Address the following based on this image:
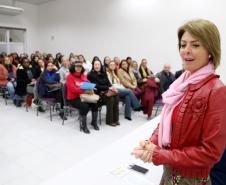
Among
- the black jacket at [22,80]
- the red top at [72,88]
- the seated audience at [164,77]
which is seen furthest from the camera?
the black jacket at [22,80]

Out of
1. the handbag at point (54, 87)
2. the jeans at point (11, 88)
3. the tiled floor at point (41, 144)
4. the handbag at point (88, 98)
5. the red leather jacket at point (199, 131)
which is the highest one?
the red leather jacket at point (199, 131)

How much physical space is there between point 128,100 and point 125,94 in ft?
0.47

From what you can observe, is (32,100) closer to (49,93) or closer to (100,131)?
(49,93)

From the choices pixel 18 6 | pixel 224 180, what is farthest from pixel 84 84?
pixel 18 6

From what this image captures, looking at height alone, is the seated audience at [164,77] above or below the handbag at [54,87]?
above

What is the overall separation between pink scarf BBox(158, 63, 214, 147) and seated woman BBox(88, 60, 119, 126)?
3.64 metres

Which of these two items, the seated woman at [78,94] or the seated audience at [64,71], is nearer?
the seated woman at [78,94]

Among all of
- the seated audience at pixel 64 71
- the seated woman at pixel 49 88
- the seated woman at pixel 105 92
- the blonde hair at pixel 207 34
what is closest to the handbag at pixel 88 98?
the seated woman at pixel 105 92

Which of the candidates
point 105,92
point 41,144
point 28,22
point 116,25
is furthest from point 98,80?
point 28,22

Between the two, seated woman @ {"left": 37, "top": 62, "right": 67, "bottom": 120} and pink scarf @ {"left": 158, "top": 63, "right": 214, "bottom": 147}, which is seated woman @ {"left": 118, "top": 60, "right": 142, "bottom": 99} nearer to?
seated woman @ {"left": 37, "top": 62, "right": 67, "bottom": 120}

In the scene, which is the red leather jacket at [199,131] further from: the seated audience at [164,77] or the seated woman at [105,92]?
the seated audience at [164,77]

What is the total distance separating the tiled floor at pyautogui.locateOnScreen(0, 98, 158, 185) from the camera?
2.81 meters

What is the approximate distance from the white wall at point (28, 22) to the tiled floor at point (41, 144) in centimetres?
628

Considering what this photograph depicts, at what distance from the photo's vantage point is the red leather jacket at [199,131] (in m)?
0.76
